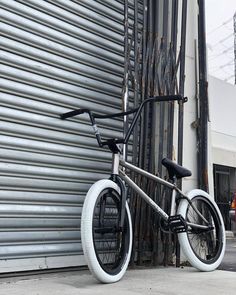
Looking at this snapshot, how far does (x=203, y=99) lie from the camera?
547 cm

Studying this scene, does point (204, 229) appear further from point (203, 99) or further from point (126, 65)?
point (126, 65)

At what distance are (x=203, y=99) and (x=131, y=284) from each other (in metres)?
2.61

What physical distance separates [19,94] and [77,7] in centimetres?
120

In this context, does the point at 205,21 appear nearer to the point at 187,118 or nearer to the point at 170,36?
the point at 170,36

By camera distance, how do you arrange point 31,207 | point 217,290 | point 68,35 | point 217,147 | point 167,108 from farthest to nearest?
point 217,147
point 167,108
point 68,35
point 31,207
point 217,290

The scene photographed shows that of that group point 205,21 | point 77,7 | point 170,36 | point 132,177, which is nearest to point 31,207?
point 132,177

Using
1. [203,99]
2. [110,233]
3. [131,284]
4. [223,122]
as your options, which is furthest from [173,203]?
[223,122]

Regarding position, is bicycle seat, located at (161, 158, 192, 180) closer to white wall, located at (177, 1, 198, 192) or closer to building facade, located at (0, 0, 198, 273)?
building facade, located at (0, 0, 198, 273)

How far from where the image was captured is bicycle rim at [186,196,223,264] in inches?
187

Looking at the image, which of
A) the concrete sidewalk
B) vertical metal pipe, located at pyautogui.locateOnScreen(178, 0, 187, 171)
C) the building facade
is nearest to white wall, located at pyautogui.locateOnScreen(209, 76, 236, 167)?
vertical metal pipe, located at pyautogui.locateOnScreen(178, 0, 187, 171)

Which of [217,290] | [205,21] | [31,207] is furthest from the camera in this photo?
[205,21]

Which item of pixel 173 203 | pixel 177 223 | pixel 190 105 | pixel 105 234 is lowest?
pixel 105 234

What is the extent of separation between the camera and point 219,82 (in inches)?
570

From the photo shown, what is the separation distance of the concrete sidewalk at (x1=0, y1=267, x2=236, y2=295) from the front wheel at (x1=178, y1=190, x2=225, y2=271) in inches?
13.1
